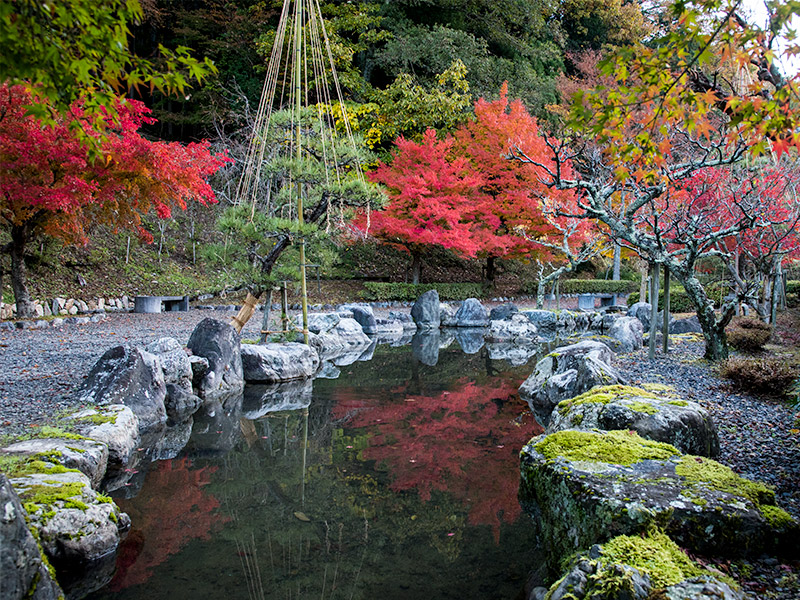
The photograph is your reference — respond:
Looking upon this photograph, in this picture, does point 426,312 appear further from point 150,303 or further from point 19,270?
point 19,270

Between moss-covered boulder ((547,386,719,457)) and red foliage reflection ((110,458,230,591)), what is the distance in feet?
9.69

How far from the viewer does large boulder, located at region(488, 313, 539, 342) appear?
46.8ft

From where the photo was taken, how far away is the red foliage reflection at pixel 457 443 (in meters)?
4.30

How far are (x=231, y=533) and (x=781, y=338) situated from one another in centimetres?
1020

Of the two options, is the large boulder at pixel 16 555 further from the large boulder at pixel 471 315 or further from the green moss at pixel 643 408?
the large boulder at pixel 471 315

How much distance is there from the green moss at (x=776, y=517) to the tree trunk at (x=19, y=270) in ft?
39.6

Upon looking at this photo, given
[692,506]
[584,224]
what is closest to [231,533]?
[692,506]

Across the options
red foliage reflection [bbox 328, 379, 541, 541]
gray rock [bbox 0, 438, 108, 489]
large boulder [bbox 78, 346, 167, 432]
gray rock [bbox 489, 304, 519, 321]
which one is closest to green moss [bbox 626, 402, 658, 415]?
red foliage reflection [bbox 328, 379, 541, 541]

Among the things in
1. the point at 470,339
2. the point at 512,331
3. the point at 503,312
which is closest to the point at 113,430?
the point at 470,339

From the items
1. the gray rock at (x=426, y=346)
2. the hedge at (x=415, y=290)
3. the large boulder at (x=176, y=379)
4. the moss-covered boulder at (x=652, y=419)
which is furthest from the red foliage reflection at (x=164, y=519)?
the hedge at (x=415, y=290)

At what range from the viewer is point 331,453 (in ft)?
17.2

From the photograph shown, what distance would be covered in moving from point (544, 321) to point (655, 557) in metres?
13.7

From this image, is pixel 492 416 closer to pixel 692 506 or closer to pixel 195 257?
pixel 692 506

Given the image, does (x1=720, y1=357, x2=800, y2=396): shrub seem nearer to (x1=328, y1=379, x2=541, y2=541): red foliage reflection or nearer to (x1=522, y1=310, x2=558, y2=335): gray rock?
(x1=328, y1=379, x2=541, y2=541): red foliage reflection
